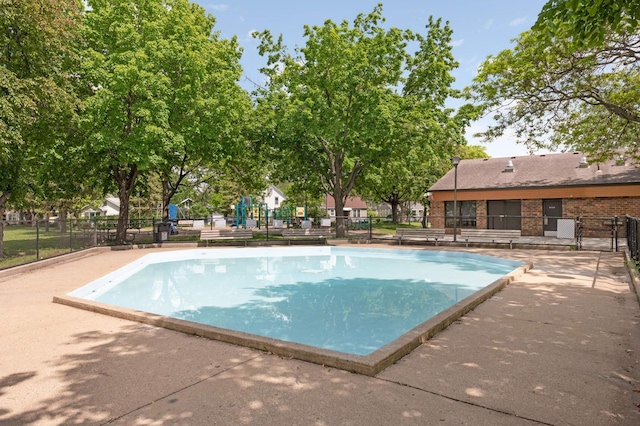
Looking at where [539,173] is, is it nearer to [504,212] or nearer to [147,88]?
[504,212]

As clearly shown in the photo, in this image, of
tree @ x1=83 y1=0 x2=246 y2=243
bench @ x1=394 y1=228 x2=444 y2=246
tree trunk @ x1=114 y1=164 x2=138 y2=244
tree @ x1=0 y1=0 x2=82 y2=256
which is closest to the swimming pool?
bench @ x1=394 y1=228 x2=444 y2=246

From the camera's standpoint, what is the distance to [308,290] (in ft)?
39.7

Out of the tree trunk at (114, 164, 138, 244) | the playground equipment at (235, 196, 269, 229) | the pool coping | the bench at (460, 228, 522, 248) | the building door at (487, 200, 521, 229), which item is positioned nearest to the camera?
the pool coping

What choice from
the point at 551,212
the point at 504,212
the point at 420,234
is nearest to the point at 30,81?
the point at 420,234

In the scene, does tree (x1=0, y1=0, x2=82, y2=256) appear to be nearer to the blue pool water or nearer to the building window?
the blue pool water

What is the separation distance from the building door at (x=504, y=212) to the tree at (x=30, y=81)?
1102 inches

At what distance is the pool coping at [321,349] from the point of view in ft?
15.2

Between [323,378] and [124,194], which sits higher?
[124,194]

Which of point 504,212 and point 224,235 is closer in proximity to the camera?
point 224,235

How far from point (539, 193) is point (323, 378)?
92.1ft

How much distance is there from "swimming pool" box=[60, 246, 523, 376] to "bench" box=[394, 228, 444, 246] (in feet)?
8.98

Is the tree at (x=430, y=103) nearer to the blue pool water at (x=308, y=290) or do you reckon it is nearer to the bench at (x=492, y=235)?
the bench at (x=492, y=235)

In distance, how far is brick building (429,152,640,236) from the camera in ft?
82.8

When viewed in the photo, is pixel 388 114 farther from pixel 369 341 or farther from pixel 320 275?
pixel 369 341
